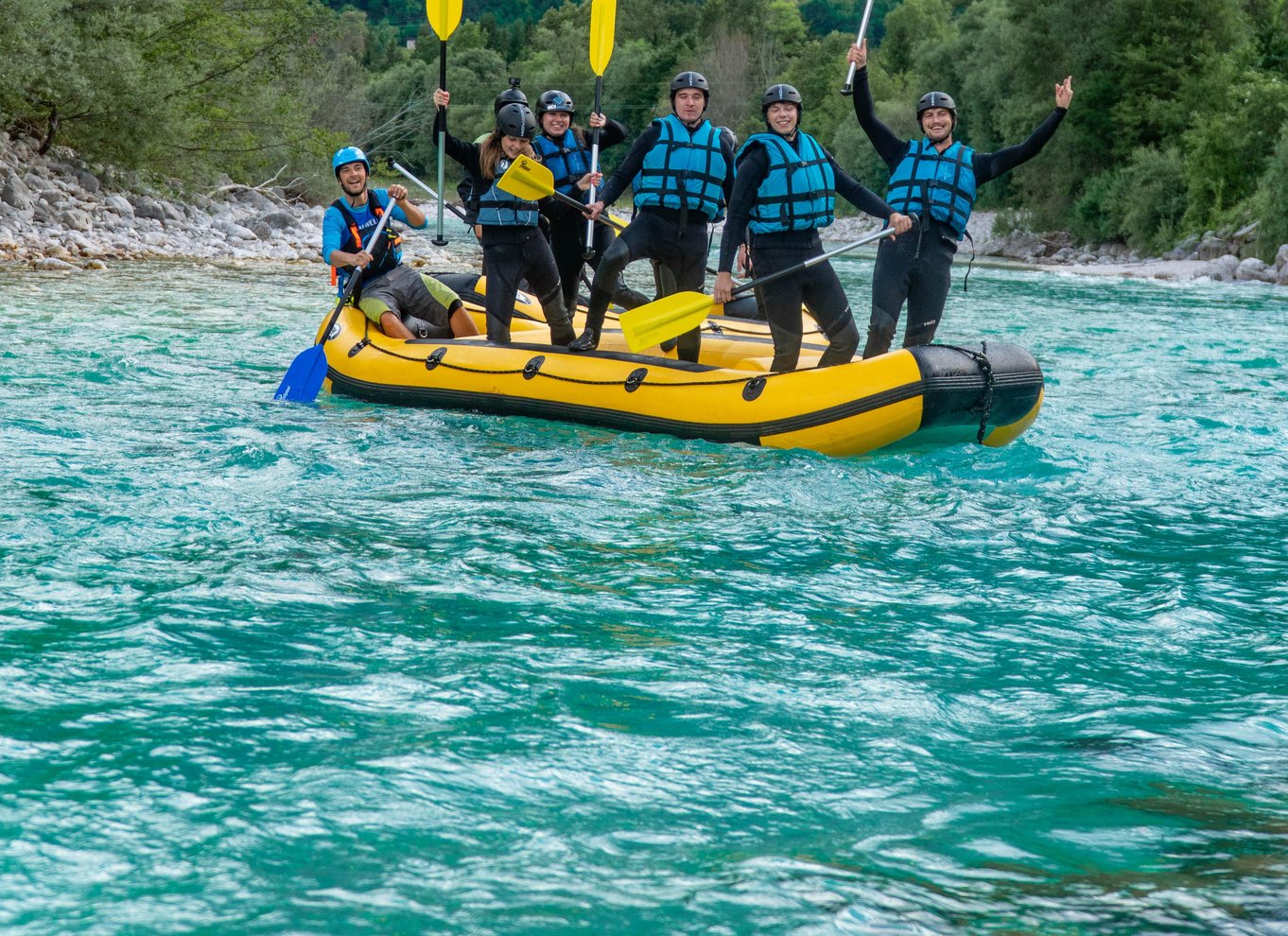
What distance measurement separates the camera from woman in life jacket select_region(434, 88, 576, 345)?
22.4 ft

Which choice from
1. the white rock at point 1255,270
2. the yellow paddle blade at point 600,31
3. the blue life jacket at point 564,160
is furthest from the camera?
the white rock at point 1255,270

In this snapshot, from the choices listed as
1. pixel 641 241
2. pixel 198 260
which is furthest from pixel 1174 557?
pixel 198 260

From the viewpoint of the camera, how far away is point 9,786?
9.18 ft

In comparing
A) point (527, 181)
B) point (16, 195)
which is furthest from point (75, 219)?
point (527, 181)

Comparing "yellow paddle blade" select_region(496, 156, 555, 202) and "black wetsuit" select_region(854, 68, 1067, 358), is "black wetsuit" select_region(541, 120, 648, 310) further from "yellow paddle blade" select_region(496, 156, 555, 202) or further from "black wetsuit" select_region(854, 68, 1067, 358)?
"black wetsuit" select_region(854, 68, 1067, 358)

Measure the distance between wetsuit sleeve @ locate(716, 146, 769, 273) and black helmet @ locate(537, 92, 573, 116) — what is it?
1.59 m

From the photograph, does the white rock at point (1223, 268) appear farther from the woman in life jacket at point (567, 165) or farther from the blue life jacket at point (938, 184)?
the blue life jacket at point (938, 184)

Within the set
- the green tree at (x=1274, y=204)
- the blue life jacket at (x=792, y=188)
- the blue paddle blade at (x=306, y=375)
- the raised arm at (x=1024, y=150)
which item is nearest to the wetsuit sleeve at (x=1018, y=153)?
the raised arm at (x=1024, y=150)

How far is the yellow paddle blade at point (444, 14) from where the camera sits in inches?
311

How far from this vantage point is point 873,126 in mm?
6500

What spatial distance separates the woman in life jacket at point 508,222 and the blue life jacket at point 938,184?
1809 mm

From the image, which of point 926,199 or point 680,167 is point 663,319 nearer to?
point 680,167

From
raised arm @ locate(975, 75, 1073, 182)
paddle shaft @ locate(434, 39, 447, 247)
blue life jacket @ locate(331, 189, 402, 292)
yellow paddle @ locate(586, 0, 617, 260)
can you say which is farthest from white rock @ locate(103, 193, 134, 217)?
raised arm @ locate(975, 75, 1073, 182)

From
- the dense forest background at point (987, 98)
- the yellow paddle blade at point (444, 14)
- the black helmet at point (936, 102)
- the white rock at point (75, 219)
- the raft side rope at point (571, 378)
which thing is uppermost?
the dense forest background at point (987, 98)
